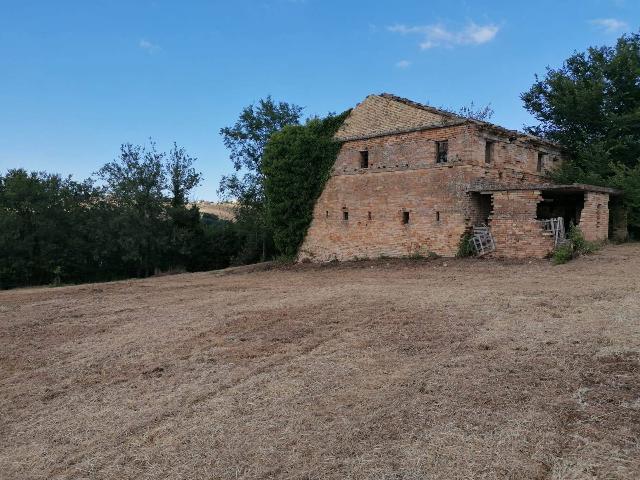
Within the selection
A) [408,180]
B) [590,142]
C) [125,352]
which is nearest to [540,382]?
[125,352]

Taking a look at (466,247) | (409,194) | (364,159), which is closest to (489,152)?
(409,194)

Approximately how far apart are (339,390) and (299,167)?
17313 mm

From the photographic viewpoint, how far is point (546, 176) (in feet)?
69.2

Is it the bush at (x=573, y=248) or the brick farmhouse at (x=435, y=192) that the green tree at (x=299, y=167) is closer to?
the brick farmhouse at (x=435, y=192)

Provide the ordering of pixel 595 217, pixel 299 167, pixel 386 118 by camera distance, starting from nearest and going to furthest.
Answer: pixel 595 217
pixel 386 118
pixel 299 167

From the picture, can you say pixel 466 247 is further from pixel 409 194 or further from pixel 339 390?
pixel 339 390

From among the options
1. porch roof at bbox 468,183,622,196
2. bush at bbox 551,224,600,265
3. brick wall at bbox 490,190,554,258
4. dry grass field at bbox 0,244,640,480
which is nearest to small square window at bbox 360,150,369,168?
porch roof at bbox 468,183,622,196

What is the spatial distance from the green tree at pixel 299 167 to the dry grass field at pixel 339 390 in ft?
39.8

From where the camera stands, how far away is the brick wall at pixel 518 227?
1562cm

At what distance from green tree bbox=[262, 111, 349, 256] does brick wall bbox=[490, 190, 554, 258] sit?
7782 mm

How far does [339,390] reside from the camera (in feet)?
16.9

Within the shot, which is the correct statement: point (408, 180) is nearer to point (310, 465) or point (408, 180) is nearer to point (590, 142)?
point (590, 142)

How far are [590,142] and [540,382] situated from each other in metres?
20.8

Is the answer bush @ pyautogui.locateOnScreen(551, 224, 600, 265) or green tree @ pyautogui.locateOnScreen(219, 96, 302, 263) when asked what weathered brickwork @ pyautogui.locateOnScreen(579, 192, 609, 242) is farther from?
green tree @ pyautogui.locateOnScreen(219, 96, 302, 263)
